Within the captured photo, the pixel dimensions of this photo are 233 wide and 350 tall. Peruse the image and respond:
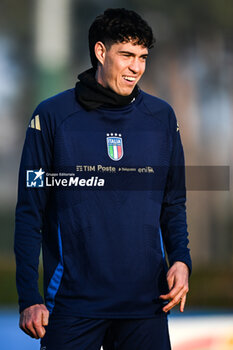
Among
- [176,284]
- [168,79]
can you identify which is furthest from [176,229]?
[168,79]

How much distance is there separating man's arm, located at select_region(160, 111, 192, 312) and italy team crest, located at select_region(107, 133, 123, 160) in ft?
0.77

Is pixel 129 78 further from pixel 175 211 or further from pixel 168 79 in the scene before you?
pixel 168 79

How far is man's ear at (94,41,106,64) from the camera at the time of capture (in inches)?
104

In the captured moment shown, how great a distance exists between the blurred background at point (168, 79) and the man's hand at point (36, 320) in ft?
12.8

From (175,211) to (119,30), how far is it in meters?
0.69

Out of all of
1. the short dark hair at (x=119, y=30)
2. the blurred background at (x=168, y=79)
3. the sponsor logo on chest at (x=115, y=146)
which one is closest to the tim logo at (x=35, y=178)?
the sponsor logo on chest at (x=115, y=146)

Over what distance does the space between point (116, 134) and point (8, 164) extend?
383 centimetres

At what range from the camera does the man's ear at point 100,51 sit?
2654mm

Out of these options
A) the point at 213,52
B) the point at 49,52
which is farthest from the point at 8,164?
the point at 213,52

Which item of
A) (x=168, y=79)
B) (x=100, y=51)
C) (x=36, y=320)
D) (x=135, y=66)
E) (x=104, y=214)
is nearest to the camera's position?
(x=36, y=320)

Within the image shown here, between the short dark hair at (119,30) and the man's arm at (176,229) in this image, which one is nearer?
the man's arm at (176,229)

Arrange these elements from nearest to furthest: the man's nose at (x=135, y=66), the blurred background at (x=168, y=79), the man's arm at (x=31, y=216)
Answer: the man's arm at (x=31, y=216) → the man's nose at (x=135, y=66) → the blurred background at (x=168, y=79)

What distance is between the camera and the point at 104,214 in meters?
2.43

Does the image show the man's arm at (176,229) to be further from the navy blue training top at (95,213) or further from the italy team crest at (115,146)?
the italy team crest at (115,146)
